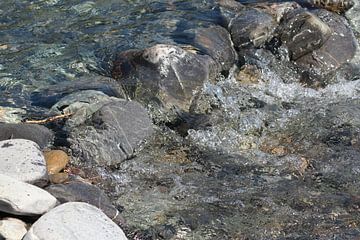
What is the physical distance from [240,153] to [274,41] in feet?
7.23

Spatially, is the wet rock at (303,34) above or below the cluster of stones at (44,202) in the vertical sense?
below

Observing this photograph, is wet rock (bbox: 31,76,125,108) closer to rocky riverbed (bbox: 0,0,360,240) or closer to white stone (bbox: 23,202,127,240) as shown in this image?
rocky riverbed (bbox: 0,0,360,240)

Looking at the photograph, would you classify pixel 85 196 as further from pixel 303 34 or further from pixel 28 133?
pixel 303 34

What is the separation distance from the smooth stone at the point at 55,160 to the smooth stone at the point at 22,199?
0.84 m

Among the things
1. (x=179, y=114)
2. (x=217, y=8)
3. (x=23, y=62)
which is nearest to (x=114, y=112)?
(x=179, y=114)

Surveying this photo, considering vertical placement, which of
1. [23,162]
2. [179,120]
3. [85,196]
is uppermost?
[23,162]

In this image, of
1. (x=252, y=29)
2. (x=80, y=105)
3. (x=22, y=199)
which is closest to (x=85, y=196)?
(x=22, y=199)

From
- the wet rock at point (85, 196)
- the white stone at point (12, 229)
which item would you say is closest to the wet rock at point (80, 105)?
the wet rock at point (85, 196)

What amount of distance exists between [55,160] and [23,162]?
53cm

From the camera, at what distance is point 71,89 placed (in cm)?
605

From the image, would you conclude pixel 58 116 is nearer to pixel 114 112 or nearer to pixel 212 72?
pixel 114 112

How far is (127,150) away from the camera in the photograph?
5.32m

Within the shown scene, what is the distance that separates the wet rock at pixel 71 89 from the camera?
5.96m

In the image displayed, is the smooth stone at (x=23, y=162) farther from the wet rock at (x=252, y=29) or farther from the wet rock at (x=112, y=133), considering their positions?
the wet rock at (x=252, y=29)
